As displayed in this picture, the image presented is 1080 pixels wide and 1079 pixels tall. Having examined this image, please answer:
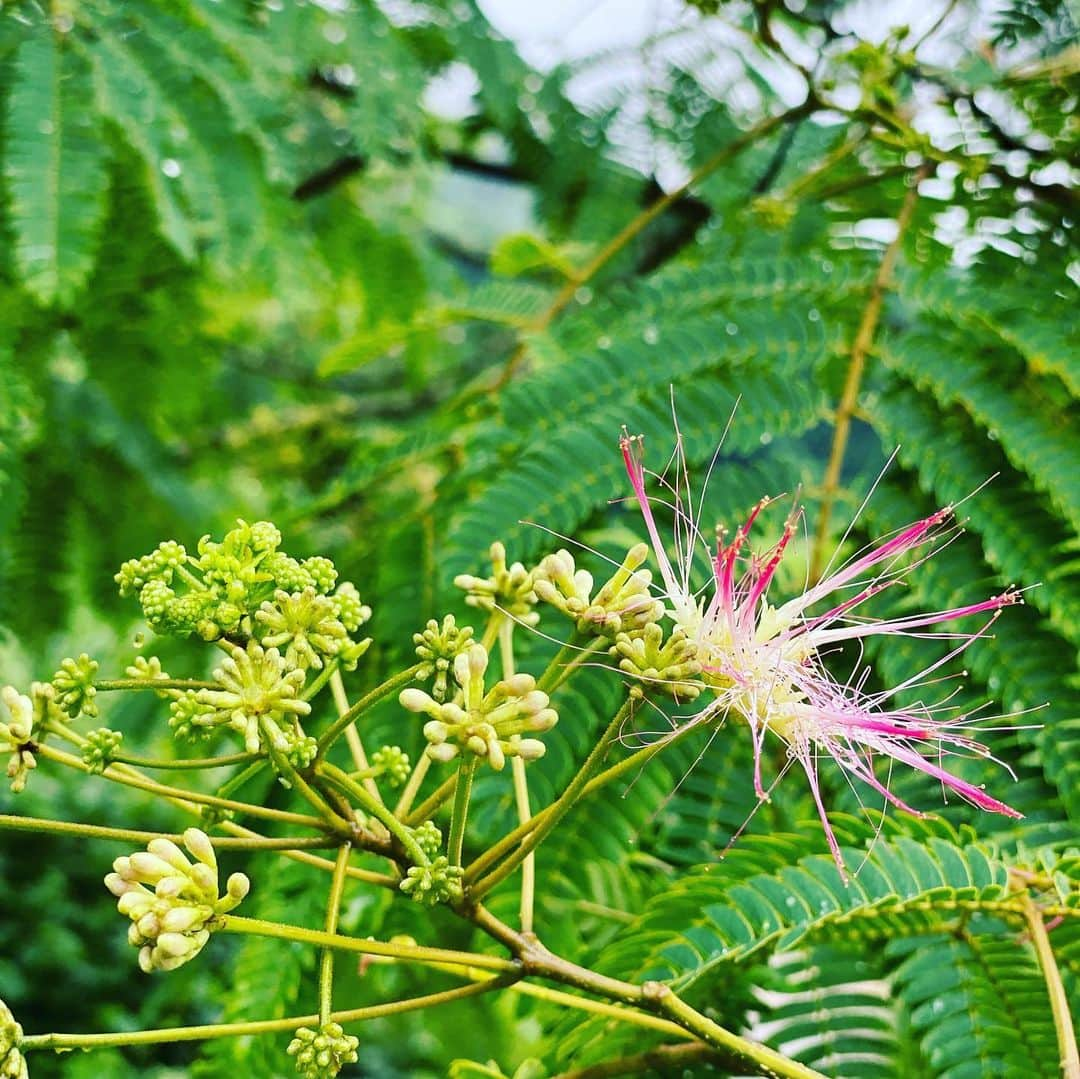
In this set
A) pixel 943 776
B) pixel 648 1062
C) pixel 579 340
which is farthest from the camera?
pixel 579 340

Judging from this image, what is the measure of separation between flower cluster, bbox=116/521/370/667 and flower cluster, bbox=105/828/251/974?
0.65 feet

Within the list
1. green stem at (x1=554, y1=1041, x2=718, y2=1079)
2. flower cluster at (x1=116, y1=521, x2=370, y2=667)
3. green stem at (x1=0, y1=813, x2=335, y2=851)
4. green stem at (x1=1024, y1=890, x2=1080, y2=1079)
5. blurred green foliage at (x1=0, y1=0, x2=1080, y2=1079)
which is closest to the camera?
green stem at (x1=0, y1=813, x2=335, y2=851)

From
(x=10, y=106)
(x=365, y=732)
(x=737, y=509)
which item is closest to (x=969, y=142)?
(x=737, y=509)

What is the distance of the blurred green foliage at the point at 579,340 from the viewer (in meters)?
1.68

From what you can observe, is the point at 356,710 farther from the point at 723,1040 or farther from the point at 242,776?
the point at 723,1040

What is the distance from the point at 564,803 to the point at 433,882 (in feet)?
0.49

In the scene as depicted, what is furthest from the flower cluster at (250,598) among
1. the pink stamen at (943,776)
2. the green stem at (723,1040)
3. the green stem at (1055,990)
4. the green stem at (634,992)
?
the green stem at (1055,990)

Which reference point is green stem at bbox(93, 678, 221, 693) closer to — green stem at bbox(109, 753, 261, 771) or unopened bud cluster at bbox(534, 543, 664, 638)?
green stem at bbox(109, 753, 261, 771)

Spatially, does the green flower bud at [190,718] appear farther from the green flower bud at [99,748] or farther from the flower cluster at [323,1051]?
the flower cluster at [323,1051]

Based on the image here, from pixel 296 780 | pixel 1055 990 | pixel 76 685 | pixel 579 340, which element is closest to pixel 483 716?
pixel 296 780

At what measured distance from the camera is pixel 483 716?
3.50 ft

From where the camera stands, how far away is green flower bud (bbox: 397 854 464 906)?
1.06 m

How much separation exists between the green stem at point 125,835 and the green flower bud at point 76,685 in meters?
0.11

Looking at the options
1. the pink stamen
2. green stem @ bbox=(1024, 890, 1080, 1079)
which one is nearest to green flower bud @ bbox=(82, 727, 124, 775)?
the pink stamen
